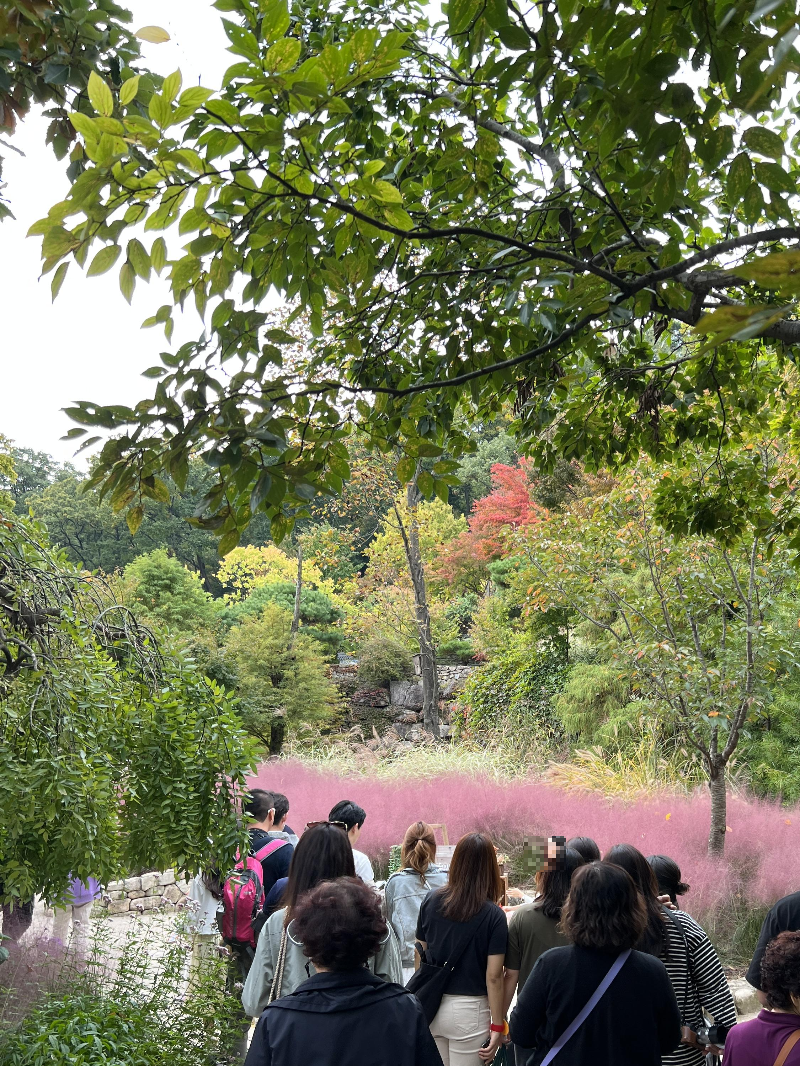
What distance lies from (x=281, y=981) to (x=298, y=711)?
15.9 metres

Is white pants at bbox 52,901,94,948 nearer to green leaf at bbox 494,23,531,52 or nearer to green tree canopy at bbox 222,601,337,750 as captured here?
green leaf at bbox 494,23,531,52

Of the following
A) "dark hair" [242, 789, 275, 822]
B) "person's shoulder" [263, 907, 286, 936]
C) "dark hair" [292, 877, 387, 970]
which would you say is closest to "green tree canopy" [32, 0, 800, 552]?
"dark hair" [292, 877, 387, 970]

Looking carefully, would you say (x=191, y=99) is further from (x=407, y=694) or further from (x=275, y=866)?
(x=407, y=694)

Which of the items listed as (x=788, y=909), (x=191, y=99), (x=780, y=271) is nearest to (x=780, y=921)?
(x=788, y=909)

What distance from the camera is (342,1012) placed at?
6.29 ft

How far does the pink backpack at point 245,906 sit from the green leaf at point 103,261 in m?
3.24

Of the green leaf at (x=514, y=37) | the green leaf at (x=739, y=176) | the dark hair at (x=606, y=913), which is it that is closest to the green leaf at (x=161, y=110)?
the green leaf at (x=514, y=37)

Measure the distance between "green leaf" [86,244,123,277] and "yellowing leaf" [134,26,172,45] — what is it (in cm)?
37

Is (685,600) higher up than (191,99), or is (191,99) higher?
(191,99)

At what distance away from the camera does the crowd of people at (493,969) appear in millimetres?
1949

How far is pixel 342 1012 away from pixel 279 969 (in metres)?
0.96

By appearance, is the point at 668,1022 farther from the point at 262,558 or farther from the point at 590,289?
the point at 262,558

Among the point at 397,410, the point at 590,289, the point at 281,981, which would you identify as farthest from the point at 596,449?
the point at 281,981

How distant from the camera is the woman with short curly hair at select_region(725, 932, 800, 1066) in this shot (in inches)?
89.4
